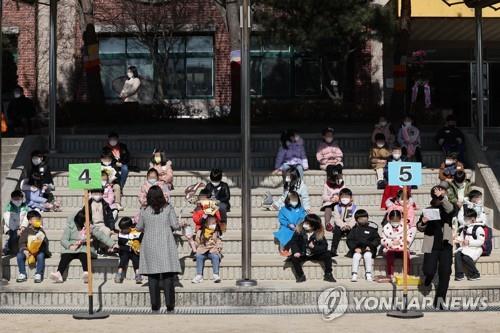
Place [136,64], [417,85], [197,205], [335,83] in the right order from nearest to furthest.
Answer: [197,205] < [417,85] < [335,83] < [136,64]

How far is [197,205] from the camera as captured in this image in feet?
61.3

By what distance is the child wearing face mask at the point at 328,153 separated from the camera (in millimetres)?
21845

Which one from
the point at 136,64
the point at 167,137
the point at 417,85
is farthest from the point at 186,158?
the point at 136,64

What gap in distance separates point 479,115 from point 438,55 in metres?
14.2

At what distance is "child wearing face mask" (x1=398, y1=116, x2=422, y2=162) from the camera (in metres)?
22.3

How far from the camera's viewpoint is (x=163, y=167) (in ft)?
68.4

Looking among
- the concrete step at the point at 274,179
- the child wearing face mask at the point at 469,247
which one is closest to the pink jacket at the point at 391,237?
the child wearing face mask at the point at 469,247

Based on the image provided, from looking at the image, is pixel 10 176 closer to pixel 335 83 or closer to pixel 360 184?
pixel 360 184

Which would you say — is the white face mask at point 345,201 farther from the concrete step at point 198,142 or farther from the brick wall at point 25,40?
the brick wall at point 25,40

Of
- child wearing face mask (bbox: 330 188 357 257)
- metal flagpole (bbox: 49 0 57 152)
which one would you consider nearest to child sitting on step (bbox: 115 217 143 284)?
child wearing face mask (bbox: 330 188 357 257)

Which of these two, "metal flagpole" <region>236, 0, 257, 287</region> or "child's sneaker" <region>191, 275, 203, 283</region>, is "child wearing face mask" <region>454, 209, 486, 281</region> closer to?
"metal flagpole" <region>236, 0, 257, 287</region>

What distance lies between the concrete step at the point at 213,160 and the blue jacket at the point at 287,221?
4.54 m

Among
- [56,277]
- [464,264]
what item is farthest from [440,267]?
[56,277]

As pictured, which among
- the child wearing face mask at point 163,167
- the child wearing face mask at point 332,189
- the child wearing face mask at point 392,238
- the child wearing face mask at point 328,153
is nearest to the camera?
the child wearing face mask at point 392,238
